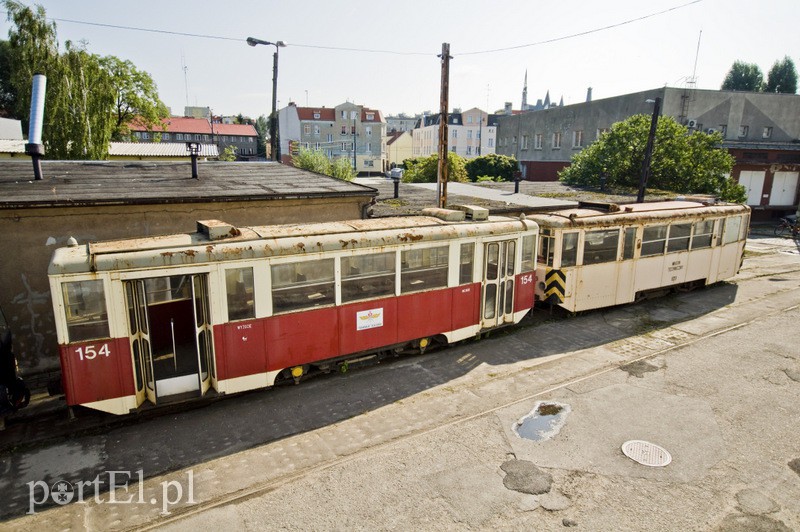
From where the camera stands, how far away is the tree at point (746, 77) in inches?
2901

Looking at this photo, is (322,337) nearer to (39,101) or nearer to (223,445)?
(223,445)

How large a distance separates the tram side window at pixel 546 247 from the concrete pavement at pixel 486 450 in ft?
8.67

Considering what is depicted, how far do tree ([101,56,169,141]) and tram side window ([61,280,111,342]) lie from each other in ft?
148

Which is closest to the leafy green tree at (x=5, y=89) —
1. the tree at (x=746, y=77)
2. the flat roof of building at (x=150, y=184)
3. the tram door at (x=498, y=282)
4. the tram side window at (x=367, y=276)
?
the flat roof of building at (x=150, y=184)

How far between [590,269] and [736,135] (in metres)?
35.4

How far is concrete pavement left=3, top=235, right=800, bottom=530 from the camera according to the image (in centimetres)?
636

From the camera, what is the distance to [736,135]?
3944 cm

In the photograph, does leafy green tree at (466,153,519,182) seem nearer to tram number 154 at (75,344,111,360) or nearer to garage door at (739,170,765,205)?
garage door at (739,170,765,205)

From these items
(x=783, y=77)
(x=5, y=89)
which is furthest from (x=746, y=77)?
(x=5, y=89)

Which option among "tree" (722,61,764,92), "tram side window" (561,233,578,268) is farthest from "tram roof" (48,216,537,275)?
"tree" (722,61,764,92)

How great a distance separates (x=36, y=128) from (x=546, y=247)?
45.0ft

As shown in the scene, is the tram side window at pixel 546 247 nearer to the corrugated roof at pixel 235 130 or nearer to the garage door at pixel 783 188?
the garage door at pixel 783 188

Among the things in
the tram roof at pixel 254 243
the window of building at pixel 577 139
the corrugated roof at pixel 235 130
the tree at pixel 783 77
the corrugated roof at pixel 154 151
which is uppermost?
the tree at pixel 783 77

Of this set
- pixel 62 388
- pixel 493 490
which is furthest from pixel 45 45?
pixel 493 490
